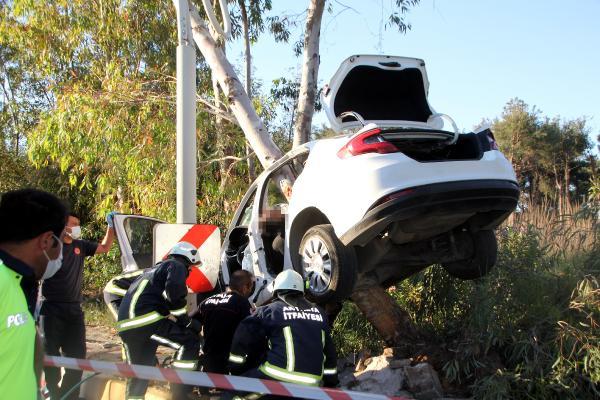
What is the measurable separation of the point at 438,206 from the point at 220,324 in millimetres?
2297

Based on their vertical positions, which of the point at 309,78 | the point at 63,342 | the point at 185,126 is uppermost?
the point at 309,78

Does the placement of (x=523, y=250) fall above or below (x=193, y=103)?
below

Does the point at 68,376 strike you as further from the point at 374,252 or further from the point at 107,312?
the point at 107,312

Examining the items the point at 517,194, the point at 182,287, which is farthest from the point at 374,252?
the point at 182,287

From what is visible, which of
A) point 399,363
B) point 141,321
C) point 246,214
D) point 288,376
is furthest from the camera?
point 246,214

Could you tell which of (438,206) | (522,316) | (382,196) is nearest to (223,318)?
(382,196)

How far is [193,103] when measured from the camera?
699cm

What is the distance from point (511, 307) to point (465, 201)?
1666 millimetres

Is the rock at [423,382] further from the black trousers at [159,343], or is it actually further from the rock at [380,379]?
the black trousers at [159,343]

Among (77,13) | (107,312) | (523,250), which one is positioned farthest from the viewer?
(77,13)

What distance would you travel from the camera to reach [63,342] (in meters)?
5.60

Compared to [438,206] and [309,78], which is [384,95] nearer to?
[438,206]

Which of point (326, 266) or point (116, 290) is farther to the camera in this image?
point (116, 290)

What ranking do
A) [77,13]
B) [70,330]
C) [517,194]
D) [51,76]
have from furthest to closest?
[51,76] < [77,13] < [70,330] < [517,194]
